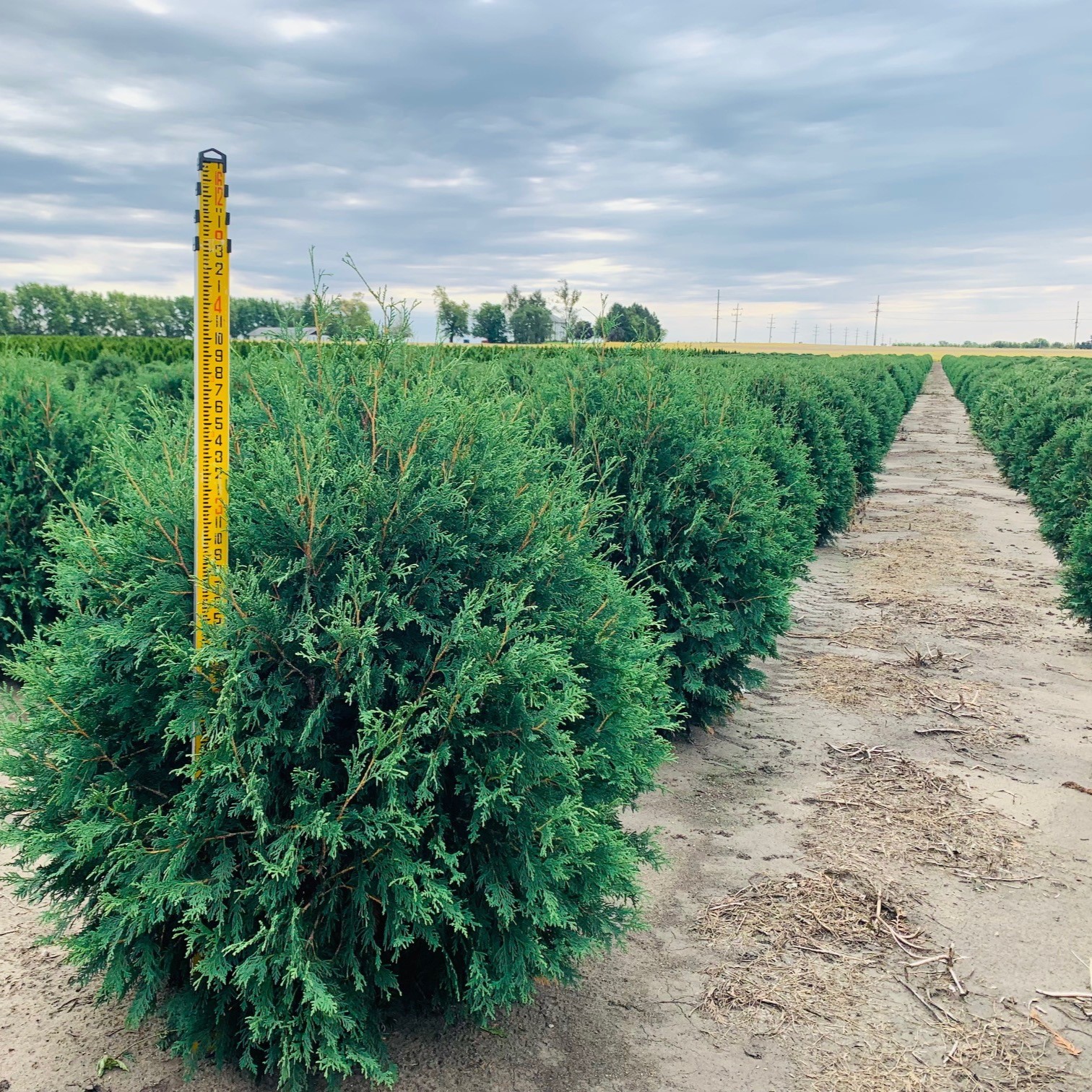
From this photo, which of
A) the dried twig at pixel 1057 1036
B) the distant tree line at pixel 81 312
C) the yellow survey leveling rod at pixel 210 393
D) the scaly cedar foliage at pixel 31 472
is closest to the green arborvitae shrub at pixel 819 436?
the scaly cedar foliage at pixel 31 472

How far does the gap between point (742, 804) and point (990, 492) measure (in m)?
16.5

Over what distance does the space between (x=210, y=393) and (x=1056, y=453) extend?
1271cm

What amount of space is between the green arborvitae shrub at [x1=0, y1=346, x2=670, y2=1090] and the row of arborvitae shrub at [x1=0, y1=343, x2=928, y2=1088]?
0.03 feet

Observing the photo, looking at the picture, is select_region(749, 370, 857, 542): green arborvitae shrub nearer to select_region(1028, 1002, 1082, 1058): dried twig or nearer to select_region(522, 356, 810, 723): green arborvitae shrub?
select_region(522, 356, 810, 723): green arborvitae shrub

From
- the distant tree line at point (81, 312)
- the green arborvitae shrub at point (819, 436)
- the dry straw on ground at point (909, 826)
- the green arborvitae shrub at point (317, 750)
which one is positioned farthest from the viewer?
the distant tree line at point (81, 312)

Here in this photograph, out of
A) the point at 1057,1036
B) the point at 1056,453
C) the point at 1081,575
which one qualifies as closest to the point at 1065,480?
the point at 1056,453

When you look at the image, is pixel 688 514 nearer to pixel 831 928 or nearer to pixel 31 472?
pixel 831 928

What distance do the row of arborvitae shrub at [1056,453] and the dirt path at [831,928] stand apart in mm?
1253

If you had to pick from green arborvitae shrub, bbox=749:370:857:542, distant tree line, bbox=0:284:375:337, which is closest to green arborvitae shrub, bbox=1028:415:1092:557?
green arborvitae shrub, bbox=749:370:857:542

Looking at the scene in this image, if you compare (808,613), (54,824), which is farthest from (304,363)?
(808,613)

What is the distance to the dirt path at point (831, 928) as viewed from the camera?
3170 mm

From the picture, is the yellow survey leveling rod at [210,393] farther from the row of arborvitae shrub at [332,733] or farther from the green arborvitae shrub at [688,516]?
the green arborvitae shrub at [688,516]

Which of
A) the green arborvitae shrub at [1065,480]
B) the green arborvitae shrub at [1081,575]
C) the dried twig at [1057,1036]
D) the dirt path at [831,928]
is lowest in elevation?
the dried twig at [1057,1036]

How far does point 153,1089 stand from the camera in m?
2.92
